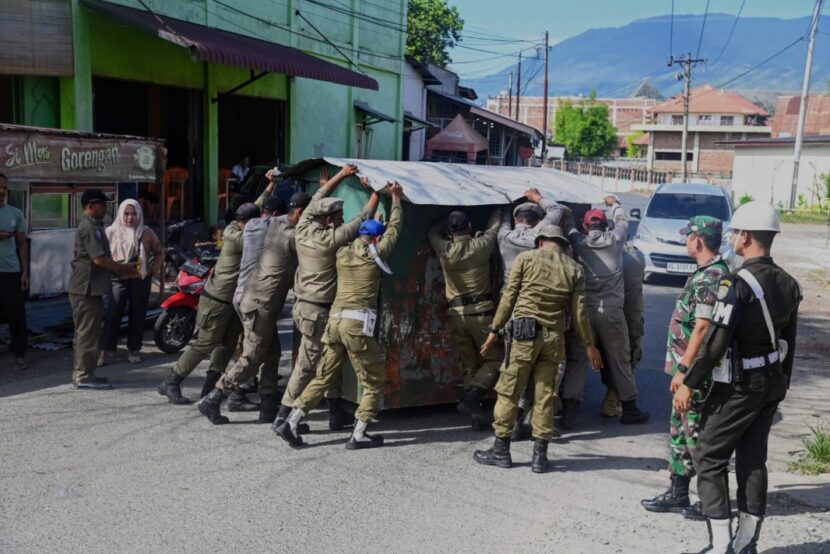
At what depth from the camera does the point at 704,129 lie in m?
73.8

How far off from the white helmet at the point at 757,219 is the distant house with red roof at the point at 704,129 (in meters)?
69.5

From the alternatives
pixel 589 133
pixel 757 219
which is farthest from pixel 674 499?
pixel 589 133

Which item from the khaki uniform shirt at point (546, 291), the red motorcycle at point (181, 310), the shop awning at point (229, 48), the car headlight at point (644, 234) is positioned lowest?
the red motorcycle at point (181, 310)

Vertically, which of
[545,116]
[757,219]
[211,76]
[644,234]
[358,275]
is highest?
[545,116]

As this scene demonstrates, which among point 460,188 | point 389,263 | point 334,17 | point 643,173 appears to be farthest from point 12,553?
point 643,173

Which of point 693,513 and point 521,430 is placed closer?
point 693,513

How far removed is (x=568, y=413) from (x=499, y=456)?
1.30 meters

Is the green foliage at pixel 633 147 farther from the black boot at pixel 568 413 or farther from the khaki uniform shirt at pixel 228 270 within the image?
the khaki uniform shirt at pixel 228 270

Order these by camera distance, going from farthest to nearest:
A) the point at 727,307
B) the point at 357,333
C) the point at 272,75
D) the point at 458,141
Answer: the point at 458,141
the point at 272,75
the point at 357,333
the point at 727,307


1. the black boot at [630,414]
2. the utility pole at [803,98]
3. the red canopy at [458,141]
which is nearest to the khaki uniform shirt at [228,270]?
the black boot at [630,414]

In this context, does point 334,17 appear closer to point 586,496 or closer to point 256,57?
point 256,57

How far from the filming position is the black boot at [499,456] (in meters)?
6.10

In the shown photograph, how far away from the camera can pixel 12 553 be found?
4.45 m

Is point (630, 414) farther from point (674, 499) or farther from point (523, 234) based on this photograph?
point (674, 499)
